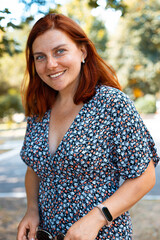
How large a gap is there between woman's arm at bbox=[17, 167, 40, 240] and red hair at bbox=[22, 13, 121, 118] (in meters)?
0.40

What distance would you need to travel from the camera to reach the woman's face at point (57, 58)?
1540 mm

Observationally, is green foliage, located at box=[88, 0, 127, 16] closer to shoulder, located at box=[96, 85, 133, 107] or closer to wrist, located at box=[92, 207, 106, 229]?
shoulder, located at box=[96, 85, 133, 107]

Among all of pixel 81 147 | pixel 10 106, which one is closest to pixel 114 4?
pixel 81 147

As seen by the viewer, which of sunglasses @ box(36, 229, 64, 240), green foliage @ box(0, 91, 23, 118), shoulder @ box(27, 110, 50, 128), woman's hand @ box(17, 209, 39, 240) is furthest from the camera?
green foliage @ box(0, 91, 23, 118)

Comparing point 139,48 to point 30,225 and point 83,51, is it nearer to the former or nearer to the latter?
point 83,51

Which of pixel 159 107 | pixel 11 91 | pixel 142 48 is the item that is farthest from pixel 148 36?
pixel 11 91

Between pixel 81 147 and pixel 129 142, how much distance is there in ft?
0.75

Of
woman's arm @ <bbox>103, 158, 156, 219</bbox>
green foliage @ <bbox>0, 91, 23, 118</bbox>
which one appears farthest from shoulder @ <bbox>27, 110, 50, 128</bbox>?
green foliage @ <bbox>0, 91, 23, 118</bbox>

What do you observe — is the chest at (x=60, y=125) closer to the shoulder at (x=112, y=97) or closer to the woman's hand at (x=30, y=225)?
the shoulder at (x=112, y=97)

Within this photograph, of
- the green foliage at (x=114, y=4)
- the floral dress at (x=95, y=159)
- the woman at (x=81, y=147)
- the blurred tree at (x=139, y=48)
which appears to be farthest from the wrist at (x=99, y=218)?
the blurred tree at (x=139, y=48)

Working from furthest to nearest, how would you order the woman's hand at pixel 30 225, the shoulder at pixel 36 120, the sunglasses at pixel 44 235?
the shoulder at pixel 36 120, the woman's hand at pixel 30 225, the sunglasses at pixel 44 235

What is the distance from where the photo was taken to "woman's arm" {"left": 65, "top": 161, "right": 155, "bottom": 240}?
4.38ft

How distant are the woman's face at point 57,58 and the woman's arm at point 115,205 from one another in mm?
622

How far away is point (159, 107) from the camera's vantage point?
2600 cm
